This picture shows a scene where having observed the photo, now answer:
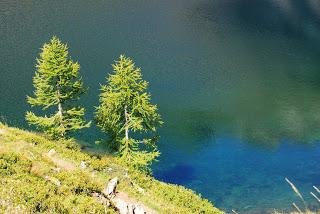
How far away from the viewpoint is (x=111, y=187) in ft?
79.6

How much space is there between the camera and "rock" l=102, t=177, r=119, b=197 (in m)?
23.4

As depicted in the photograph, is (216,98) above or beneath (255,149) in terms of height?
above

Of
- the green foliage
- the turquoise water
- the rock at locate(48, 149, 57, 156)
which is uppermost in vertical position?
the turquoise water

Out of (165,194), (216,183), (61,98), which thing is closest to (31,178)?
(165,194)

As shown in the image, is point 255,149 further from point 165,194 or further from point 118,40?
point 118,40

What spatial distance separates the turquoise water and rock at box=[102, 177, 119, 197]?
21.1m

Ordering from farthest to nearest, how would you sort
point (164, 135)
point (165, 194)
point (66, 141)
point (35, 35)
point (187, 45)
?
point (187, 45) → point (35, 35) → point (164, 135) → point (66, 141) → point (165, 194)

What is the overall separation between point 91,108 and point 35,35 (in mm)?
34982

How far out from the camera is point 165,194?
2827cm

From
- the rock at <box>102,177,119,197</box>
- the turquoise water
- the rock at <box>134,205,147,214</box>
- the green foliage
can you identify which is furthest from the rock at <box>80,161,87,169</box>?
the turquoise water

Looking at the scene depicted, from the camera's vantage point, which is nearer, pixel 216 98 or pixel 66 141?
pixel 66 141

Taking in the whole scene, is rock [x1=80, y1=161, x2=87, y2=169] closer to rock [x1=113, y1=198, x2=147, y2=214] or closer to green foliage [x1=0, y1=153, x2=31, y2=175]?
rock [x1=113, y1=198, x2=147, y2=214]

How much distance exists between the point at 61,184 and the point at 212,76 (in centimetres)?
6118

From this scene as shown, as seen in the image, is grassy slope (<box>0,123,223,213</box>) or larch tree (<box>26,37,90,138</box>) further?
larch tree (<box>26,37,90,138</box>)
